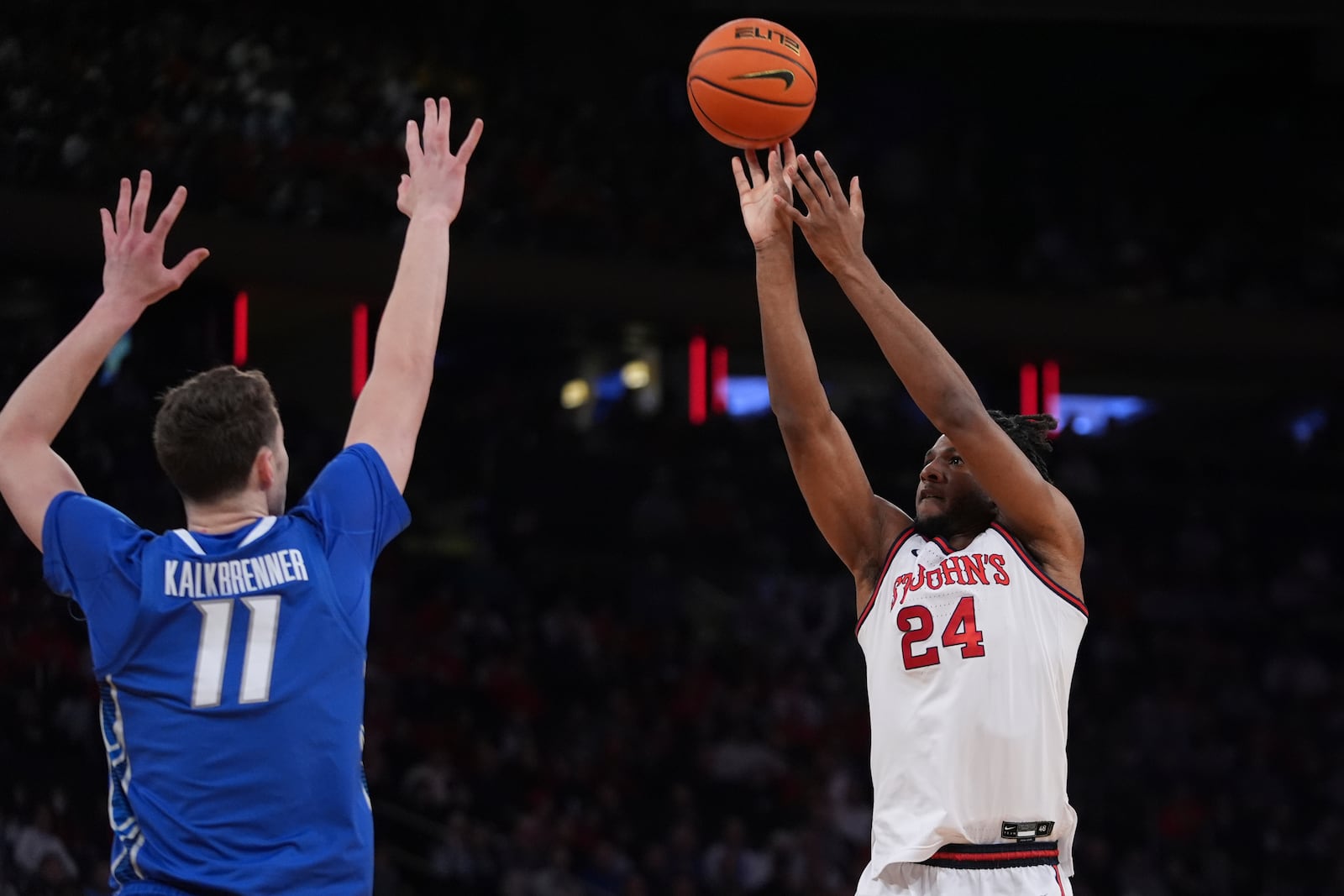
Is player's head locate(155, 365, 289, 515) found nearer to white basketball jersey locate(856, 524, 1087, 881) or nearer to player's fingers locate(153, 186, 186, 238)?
player's fingers locate(153, 186, 186, 238)

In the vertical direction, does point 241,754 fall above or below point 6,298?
below

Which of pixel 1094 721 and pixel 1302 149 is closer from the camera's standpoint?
pixel 1094 721

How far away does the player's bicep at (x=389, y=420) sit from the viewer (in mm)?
2928

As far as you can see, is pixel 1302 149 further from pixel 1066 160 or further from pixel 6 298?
pixel 6 298

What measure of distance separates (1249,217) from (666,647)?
8501 mm

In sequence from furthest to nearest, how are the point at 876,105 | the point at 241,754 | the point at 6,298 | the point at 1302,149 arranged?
1. the point at 876,105
2. the point at 1302,149
3. the point at 6,298
4. the point at 241,754

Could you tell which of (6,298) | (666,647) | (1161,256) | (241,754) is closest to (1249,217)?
(1161,256)

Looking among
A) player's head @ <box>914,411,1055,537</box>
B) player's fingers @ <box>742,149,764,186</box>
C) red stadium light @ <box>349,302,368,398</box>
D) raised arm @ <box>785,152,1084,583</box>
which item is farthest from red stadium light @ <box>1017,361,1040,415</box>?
raised arm @ <box>785,152,1084,583</box>

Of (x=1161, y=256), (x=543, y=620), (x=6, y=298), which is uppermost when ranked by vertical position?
(x=1161, y=256)

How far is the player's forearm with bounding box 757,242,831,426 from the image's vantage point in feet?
14.5

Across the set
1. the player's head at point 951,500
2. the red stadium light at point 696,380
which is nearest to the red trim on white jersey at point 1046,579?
the player's head at point 951,500

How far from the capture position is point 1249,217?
1761cm

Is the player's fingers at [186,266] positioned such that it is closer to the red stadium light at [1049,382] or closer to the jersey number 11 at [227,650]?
the jersey number 11 at [227,650]

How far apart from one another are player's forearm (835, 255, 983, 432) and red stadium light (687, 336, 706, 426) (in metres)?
13.3
